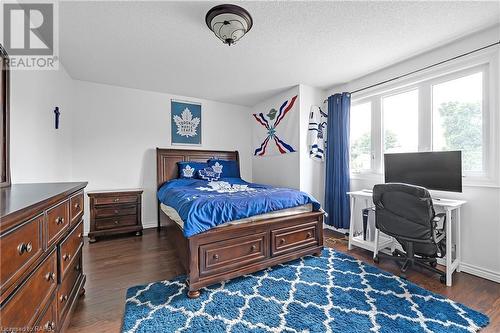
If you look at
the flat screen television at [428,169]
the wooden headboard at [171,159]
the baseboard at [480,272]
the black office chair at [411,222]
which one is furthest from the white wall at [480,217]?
the wooden headboard at [171,159]

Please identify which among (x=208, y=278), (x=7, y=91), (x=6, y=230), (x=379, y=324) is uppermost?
(x=7, y=91)

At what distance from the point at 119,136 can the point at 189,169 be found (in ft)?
4.25

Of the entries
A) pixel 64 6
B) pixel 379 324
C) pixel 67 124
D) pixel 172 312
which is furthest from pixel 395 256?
pixel 67 124

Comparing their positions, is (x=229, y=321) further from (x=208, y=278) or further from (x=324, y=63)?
(x=324, y=63)

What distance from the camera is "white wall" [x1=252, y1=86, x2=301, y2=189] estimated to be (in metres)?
3.69

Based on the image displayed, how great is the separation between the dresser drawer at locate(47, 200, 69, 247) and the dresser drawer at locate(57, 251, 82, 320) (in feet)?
1.06

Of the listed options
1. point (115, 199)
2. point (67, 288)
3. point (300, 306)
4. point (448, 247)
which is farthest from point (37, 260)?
point (448, 247)

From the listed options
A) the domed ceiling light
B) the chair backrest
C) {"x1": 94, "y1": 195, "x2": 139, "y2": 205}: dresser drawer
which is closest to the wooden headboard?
{"x1": 94, "y1": 195, "x2": 139, "y2": 205}: dresser drawer

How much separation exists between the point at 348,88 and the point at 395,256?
2548 millimetres

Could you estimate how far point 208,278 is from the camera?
190 cm

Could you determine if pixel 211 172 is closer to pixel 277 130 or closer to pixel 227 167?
pixel 227 167

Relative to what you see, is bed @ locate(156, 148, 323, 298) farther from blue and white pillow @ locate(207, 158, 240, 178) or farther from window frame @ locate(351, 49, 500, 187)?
blue and white pillow @ locate(207, 158, 240, 178)

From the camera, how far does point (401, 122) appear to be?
294 cm
